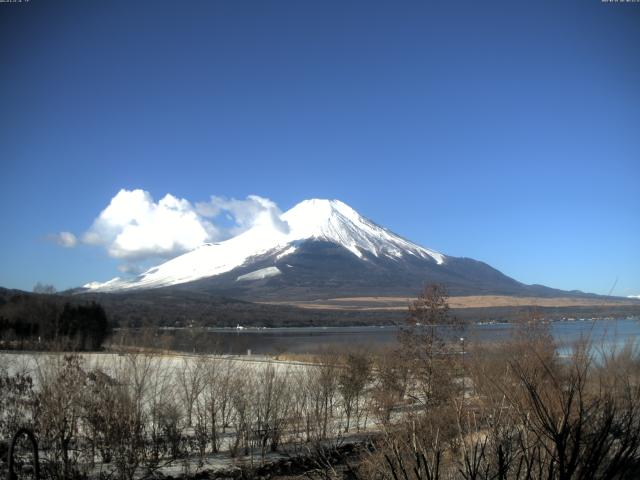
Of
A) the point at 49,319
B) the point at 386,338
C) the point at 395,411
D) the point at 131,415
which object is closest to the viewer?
the point at 131,415

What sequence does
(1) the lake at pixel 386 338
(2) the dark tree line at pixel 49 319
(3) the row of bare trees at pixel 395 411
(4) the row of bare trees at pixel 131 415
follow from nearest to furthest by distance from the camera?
(3) the row of bare trees at pixel 395 411 → (1) the lake at pixel 386 338 → (4) the row of bare trees at pixel 131 415 → (2) the dark tree line at pixel 49 319

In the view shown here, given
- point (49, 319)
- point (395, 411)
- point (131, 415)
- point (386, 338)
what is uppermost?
point (131, 415)

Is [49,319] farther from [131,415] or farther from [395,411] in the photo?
[131,415]

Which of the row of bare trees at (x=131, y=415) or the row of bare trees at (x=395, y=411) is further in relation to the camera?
the row of bare trees at (x=131, y=415)

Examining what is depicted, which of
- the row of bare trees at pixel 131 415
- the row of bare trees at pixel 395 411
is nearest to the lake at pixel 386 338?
the row of bare trees at pixel 395 411

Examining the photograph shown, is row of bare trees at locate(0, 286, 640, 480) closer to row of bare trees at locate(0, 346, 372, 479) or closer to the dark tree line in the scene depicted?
row of bare trees at locate(0, 346, 372, 479)

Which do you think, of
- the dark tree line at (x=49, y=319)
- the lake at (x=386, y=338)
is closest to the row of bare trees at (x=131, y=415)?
the lake at (x=386, y=338)

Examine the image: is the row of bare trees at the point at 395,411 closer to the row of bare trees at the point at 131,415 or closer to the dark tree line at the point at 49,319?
the row of bare trees at the point at 131,415

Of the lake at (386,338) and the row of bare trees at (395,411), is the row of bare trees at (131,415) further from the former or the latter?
the lake at (386,338)

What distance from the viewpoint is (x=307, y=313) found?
18238cm

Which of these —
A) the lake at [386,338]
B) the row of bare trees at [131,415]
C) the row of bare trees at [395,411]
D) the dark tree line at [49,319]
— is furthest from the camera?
the dark tree line at [49,319]

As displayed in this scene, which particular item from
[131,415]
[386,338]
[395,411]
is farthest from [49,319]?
[131,415]

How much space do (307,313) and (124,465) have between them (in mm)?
172175

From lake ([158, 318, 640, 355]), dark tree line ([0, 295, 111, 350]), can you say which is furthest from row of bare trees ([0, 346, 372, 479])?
dark tree line ([0, 295, 111, 350])
